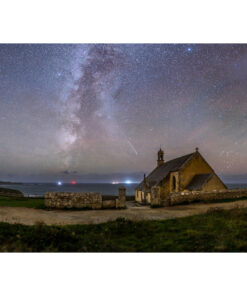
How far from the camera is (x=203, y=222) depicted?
29.0 feet

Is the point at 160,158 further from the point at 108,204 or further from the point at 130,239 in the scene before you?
the point at 130,239

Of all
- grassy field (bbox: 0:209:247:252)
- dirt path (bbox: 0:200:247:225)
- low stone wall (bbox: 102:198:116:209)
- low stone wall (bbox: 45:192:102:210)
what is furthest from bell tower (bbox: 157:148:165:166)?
grassy field (bbox: 0:209:247:252)

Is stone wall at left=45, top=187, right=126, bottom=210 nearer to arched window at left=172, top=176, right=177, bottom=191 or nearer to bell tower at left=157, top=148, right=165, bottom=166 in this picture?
arched window at left=172, top=176, right=177, bottom=191

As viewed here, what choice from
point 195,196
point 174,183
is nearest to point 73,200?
point 195,196

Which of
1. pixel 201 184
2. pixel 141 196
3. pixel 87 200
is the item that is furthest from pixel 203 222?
pixel 141 196

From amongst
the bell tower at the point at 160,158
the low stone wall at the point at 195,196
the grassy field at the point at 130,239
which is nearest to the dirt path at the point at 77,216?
the grassy field at the point at 130,239

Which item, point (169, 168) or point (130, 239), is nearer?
point (130, 239)

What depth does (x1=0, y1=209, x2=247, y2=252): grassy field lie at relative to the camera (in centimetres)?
582

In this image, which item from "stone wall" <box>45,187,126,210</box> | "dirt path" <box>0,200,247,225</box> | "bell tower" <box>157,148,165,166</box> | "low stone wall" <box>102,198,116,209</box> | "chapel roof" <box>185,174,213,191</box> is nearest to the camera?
"dirt path" <box>0,200,247,225</box>

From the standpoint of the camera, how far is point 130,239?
7027mm

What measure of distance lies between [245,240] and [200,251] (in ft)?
5.52

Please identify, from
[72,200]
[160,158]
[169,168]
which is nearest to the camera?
[72,200]

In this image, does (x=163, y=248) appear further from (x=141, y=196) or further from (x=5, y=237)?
(x=141, y=196)

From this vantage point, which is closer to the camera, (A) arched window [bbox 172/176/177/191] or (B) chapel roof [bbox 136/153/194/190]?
(A) arched window [bbox 172/176/177/191]
